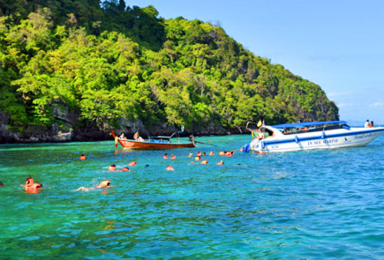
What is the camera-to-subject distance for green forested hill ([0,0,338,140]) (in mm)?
65188

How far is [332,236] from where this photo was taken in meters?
8.74

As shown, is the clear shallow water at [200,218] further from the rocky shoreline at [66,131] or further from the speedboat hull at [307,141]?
the rocky shoreline at [66,131]

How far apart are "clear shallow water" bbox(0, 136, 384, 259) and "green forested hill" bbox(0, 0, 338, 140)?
4801cm

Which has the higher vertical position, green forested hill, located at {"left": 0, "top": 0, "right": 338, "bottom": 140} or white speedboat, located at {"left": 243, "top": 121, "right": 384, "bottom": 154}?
green forested hill, located at {"left": 0, "top": 0, "right": 338, "bottom": 140}

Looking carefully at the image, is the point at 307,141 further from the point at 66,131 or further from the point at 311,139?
the point at 66,131

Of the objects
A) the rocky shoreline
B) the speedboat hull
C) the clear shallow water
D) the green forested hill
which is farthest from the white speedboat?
the green forested hill

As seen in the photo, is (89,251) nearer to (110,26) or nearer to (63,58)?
(63,58)

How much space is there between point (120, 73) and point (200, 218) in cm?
8216

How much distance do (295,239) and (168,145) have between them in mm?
36950

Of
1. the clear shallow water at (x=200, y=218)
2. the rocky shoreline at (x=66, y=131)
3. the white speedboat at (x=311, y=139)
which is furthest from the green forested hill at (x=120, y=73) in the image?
the clear shallow water at (x=200, y=218)

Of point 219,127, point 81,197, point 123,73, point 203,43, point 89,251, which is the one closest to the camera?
point 89,251

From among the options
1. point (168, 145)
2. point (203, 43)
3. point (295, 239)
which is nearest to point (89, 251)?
point (295, 239)

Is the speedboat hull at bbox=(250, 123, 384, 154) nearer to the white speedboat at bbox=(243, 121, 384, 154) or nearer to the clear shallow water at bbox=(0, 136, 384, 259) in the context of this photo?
the white speedboat at bbox=(243, 121, 384, 154)

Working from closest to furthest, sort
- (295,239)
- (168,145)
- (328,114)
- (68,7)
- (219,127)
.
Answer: (295,239)
(168,145)
(219,127)
(68,7)
(328,114)
